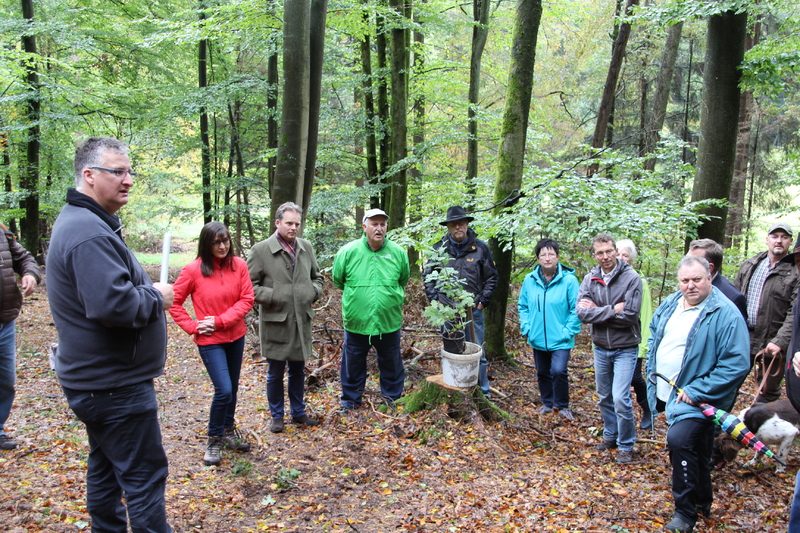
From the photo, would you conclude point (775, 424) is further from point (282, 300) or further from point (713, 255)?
point (282, 300)

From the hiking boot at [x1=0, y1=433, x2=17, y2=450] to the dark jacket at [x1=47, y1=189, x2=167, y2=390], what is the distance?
2586 mm

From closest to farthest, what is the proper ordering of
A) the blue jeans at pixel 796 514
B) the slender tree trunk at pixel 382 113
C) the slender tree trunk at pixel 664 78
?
the blue jeans at pixel 796 514
the slender tree trunk at pixel 382 113
the slender tree trunk at pixel 664 78

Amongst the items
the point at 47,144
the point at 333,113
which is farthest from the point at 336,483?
the point at 47,144

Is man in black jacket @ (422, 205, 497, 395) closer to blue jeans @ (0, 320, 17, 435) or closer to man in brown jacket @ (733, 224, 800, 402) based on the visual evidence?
man in brown jacket @ (733, 224, 800, 402)

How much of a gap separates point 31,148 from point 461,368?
1345 centimetres

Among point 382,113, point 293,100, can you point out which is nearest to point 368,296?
point 293,100

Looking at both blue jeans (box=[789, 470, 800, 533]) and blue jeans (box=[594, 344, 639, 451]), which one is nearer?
blue jeans (box=[789, 470, 800, 533])

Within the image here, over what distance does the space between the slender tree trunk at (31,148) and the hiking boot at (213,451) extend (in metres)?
10.5

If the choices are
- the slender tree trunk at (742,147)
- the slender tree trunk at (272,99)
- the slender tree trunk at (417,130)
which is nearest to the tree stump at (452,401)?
the slender tree trunk at (417,130)

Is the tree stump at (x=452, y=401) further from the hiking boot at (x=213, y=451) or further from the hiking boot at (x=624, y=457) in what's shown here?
the hiking boot at (x=213, y=451)

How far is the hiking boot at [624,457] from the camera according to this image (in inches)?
184

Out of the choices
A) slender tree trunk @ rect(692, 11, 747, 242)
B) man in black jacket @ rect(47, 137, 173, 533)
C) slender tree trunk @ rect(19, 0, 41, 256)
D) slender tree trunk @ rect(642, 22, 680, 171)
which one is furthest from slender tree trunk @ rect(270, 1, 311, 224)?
slender tree trunk @ rect(642, 22, 680, 171)

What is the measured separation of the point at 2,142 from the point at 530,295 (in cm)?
1269

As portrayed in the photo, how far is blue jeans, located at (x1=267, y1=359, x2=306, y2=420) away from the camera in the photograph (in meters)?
4.96
